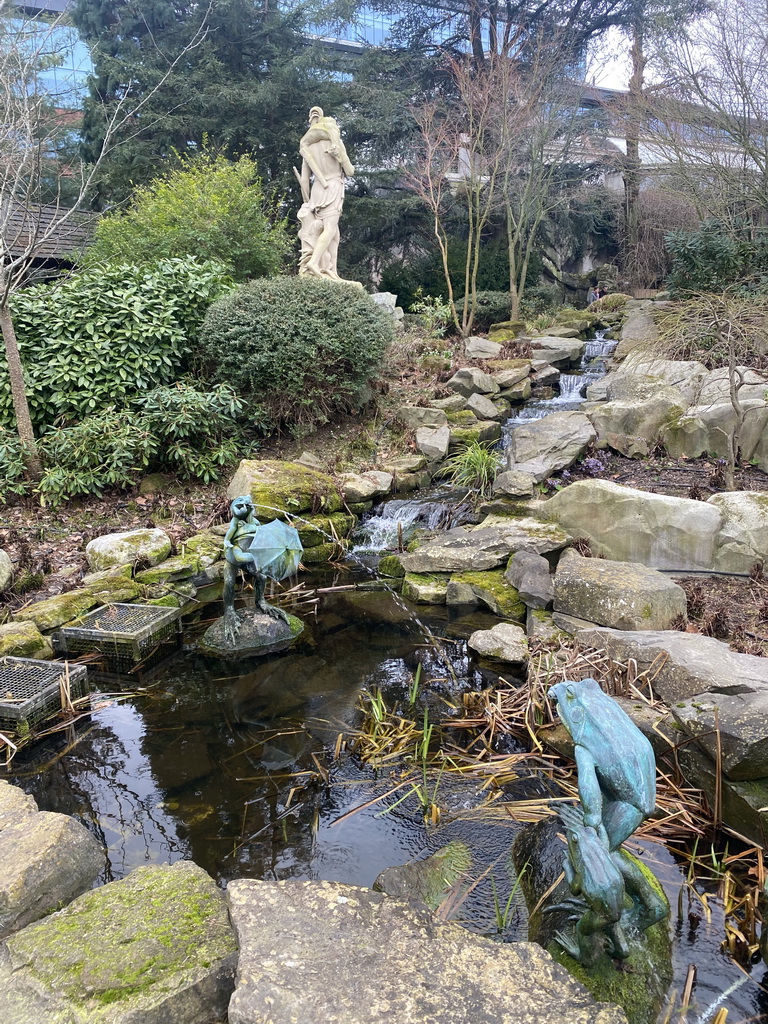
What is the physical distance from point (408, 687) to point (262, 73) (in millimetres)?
20297

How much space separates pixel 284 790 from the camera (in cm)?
359

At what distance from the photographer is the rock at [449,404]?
10.6 meters

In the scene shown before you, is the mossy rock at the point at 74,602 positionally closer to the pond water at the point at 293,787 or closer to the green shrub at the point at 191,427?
the pond water at the point at 293,787

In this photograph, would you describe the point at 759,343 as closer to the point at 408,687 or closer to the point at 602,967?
the point at 408,687

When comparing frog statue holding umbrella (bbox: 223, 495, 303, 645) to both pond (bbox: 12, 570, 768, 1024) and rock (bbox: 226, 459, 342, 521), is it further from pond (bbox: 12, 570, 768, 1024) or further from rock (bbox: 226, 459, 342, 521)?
rock (bbox: 226, 459, 342, 521)

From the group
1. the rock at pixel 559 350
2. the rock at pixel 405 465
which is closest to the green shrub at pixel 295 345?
the rock at pixel 405 465

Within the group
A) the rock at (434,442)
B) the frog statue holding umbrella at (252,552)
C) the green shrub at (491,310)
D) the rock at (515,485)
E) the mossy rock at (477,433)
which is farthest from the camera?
the green shrub at (491,310)

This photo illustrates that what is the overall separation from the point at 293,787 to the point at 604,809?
1978 mm

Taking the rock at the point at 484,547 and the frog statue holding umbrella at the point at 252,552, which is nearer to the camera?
the frog statue holding umbrella at the point at 252,552

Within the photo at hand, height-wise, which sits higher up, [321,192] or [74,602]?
[321,192]

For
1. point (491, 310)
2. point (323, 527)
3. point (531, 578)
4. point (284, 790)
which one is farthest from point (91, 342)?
point (491, 310)

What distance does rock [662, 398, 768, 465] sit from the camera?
7.81 m

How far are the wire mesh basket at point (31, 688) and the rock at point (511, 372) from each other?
9046 millimetres

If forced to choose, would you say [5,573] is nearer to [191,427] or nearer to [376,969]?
[191,427]
